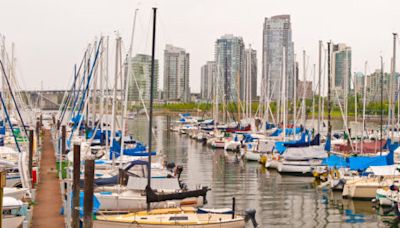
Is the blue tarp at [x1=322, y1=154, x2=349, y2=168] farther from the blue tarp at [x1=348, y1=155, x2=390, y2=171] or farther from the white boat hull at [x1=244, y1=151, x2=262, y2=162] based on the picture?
the white boat hull at [x1=244, y1=151, x2=262, y2=162]

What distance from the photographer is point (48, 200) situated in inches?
1151

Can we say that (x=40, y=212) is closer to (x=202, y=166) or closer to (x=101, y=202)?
(x=101, y=202)

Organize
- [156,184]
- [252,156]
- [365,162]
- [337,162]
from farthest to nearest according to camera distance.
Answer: [252,156], [337,162], [365,162], [156,184]

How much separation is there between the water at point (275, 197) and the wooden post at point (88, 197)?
1068cm

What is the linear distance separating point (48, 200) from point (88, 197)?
33.0ft

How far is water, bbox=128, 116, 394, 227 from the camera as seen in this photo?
30.1 meters

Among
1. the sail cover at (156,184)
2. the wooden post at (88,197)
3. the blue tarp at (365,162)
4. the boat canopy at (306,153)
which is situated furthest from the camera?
the boat canopy at (306,153)

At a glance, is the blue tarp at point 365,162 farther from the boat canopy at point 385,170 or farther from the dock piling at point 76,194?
the dock piling at point 76,194

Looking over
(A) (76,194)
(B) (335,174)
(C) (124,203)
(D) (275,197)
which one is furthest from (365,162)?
(A) (76,194)

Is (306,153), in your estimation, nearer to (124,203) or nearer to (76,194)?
(124,203)

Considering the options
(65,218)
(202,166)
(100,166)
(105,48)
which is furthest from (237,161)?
(65,218)

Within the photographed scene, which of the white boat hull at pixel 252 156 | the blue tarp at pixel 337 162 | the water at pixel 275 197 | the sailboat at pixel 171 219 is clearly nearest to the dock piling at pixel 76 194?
the sailboat at pixel 171 219

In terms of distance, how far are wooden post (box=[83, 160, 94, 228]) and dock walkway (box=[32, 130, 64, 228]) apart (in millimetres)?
4500

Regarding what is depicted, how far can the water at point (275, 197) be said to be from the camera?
30078 mm
